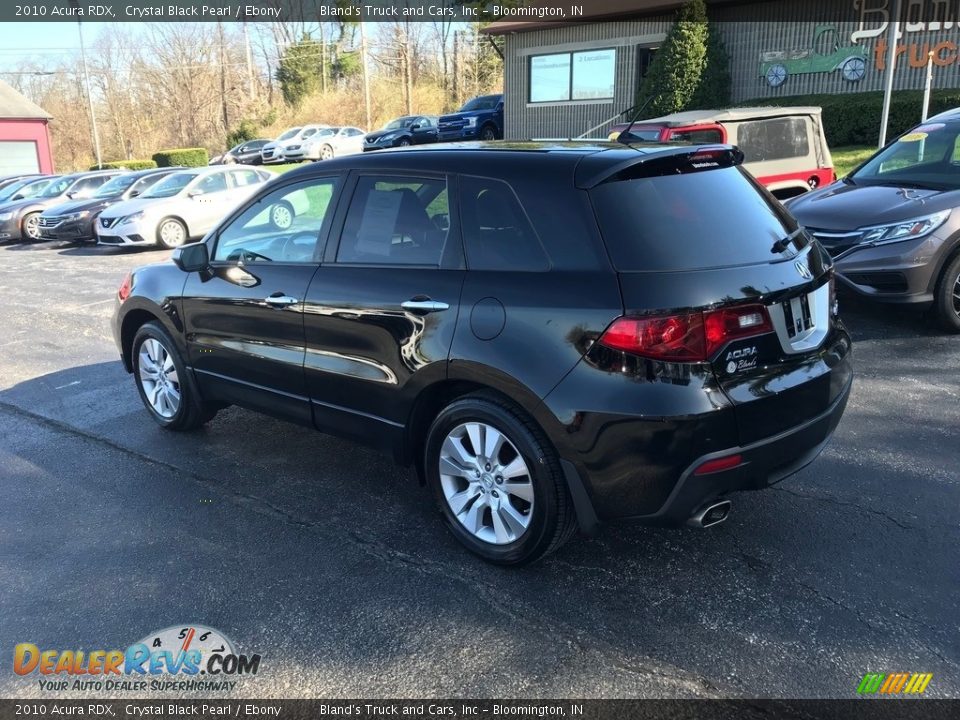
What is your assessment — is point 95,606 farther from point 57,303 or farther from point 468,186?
point 57,303

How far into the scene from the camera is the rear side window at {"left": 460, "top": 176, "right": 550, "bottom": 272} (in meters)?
3.23

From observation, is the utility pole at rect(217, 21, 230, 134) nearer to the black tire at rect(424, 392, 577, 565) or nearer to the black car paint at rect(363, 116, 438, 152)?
the black car paint at rect(363, 116, 438, 152)

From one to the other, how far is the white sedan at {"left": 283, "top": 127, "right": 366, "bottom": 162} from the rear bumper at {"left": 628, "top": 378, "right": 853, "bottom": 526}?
30164mm

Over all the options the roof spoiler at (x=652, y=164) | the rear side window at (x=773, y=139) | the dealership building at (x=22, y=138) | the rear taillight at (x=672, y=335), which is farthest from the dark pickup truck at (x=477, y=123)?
the rear taillight at (x=672, y=335)

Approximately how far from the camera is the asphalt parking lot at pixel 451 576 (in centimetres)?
280

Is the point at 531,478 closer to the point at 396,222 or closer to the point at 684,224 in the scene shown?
the point at 684,224

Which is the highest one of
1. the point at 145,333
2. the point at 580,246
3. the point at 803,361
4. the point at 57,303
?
the point at 580,246

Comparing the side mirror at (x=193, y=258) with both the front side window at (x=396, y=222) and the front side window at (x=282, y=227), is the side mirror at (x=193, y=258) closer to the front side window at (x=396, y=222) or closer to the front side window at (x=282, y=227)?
the front side window at (x=282, y=227)

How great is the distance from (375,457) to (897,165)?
19.0ft

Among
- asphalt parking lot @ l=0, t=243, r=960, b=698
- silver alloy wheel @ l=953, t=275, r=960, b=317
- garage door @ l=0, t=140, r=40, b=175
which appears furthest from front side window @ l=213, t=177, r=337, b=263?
garage door @ l=0, t=140, r=40, b=175

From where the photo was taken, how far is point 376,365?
3705mm

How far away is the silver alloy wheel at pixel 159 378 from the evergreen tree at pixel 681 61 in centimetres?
2036

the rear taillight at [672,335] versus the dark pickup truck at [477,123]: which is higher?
the dark pickup truck at [477,123]

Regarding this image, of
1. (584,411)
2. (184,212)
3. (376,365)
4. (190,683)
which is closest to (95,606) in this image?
(190,683)
